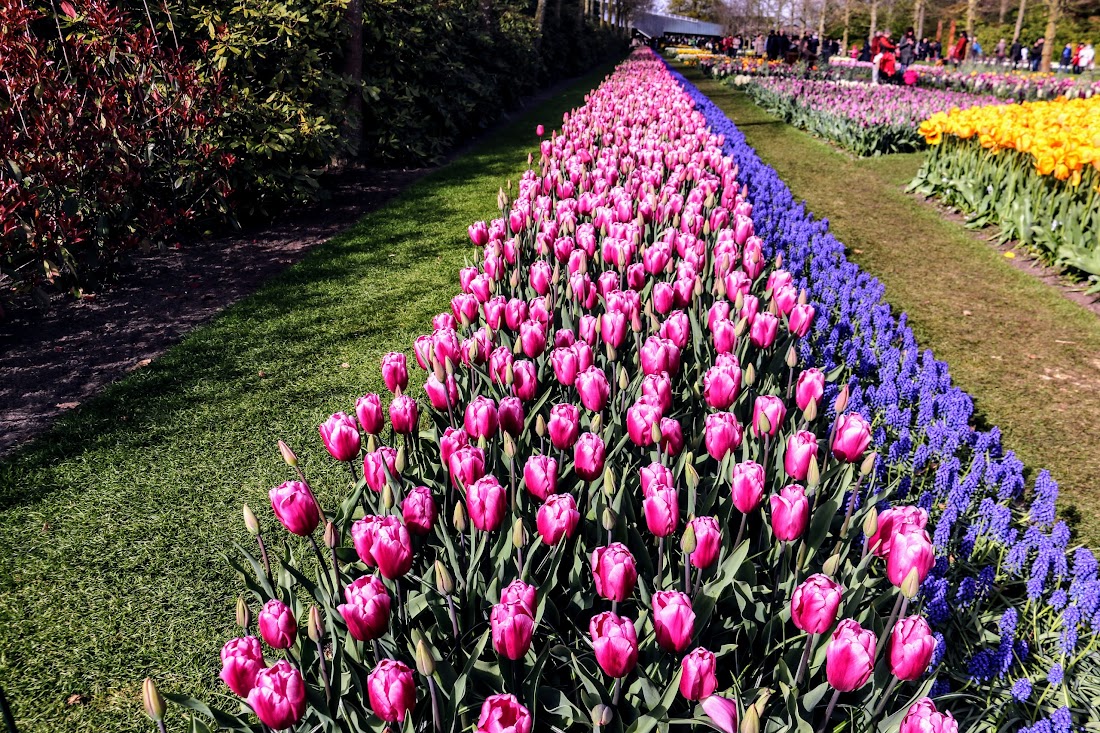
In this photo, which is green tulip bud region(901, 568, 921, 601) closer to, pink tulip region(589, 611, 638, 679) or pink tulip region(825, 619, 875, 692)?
pink tulip region(825, 619, 875, 692)

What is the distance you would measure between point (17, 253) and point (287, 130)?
2896mm

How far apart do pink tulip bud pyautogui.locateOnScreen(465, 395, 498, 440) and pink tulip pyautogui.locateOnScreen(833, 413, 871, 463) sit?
3.10 feet

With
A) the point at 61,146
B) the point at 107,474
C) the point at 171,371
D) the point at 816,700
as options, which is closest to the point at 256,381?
the point at 171,371

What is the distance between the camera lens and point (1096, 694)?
218 centimetres

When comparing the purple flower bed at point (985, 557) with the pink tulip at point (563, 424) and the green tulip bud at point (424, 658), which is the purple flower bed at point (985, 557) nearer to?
the pink tulip at point (563, 424)

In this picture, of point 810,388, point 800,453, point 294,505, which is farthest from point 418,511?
point 810,388

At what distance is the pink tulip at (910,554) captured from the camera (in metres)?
1.51

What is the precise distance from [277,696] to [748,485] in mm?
1097

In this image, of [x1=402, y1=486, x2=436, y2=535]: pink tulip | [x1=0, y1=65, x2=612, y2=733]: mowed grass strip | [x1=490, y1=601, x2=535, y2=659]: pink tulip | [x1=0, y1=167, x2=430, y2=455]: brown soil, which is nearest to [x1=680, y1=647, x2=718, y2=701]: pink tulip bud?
[x1=490, y1=601, x2=535, y2=659]: pink tulip

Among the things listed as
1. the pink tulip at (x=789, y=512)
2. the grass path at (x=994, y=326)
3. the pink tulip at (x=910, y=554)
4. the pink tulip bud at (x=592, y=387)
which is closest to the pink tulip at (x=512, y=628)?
the pink tulip at (x=789, y=512)

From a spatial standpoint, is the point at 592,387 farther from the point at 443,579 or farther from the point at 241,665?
the point at 241,665

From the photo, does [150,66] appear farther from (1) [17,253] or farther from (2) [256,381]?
(2) [256,381]

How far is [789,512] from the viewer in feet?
5.50

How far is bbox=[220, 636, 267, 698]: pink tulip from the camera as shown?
1.33 m
